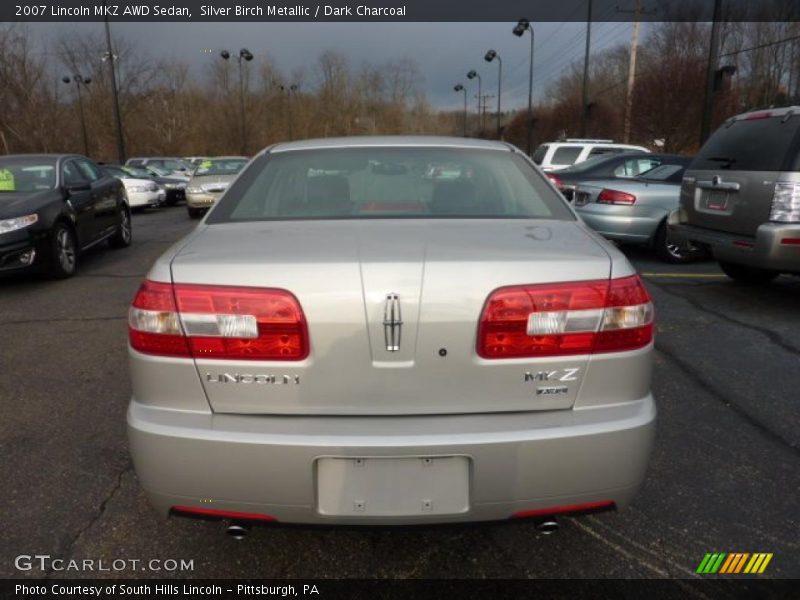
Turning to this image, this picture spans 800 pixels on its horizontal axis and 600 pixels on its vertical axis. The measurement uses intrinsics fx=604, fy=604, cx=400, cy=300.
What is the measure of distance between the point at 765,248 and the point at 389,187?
13.2ft

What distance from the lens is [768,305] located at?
5.95 meters

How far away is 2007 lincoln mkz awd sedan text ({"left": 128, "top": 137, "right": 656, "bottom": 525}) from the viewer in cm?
176

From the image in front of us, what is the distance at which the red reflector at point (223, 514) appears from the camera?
1.84 m

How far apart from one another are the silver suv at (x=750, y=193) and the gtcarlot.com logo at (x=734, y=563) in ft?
12.0

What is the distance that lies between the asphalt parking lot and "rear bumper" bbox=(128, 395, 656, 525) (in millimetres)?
161

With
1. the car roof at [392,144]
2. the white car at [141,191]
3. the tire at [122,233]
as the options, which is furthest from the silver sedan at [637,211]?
the white car at [141,191]

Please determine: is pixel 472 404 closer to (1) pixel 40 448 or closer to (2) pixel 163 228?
(1) pixel 40 448

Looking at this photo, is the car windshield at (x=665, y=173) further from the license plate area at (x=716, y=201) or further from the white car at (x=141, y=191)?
the white car at (x=141, y=191)

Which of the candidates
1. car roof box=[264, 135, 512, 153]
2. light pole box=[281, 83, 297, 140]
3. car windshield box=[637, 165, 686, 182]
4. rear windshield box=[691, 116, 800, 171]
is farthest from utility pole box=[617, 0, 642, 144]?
light pole box=[281, 83, 297, 140]

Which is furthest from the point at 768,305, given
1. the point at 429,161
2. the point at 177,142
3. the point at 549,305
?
the point at 177,142

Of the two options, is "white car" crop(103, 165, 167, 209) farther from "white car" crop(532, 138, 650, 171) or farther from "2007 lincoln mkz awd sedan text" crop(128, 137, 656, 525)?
"2007 lincoln mkz awd sedan text" crop(128, 137, 656, 525)

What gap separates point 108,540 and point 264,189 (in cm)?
157

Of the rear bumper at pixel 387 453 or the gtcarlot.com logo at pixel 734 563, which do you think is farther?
the gtcarlot.com logo at pixel 734 563

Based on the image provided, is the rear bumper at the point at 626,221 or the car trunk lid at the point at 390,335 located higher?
the car trunk lid at the point at 390,335
